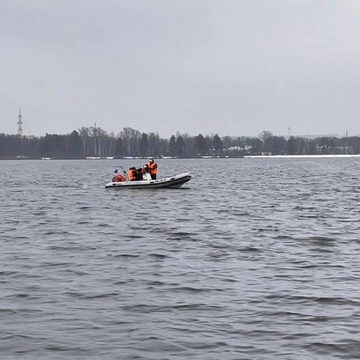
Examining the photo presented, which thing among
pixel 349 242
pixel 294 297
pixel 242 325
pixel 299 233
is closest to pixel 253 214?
pixel 299 233

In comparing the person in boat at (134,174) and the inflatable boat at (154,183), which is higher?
the person in boat at (134,174)

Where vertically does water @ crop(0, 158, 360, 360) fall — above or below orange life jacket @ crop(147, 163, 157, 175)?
below

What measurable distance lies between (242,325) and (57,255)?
7.91m

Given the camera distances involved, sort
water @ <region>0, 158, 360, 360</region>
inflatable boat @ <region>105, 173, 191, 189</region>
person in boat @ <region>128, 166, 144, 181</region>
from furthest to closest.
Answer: person in boat @ <region>128, 166, 144, 181</region> → inflatable boat @ <region>105, 173, 191, 189</region> → water @ <region>0, 158, 360, 360</region>

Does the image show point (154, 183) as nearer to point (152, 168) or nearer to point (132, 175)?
point (152, 168)

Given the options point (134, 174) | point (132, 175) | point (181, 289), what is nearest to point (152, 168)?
point (134, 174)

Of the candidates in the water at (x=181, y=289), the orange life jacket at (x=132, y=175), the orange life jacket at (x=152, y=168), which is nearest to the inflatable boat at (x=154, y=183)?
the orange life jacket at (x=132, y=175)

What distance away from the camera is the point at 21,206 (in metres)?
36.0

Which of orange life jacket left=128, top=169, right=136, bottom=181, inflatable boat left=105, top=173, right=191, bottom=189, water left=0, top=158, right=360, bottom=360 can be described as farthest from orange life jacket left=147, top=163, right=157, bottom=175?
water left=0, top=158, right=360, bottom=360

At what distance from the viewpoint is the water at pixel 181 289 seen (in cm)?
1005

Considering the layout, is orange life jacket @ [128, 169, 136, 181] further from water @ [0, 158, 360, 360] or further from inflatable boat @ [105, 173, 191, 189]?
water @ [0, 158, 360, 360]

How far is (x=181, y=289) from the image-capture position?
44.7ft

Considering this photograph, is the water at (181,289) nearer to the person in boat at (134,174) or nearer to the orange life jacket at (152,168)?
the person in boat at (134,174)

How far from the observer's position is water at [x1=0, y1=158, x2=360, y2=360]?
396 inches
